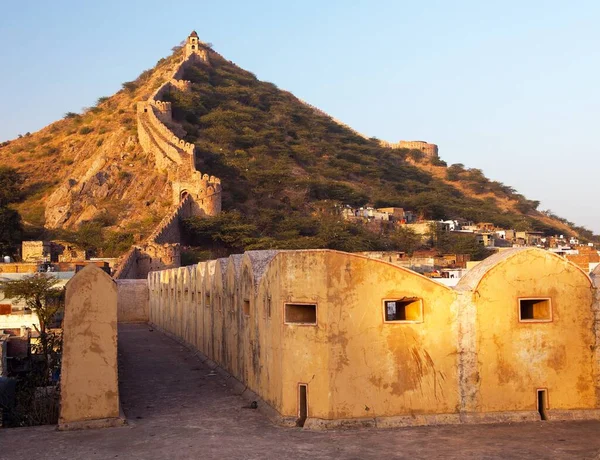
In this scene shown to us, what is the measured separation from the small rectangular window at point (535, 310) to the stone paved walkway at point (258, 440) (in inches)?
58.1

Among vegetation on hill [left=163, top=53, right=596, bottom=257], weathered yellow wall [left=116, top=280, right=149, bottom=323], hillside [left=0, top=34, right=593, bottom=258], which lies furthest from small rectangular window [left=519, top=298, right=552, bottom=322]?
vegetation on hill [left=163, top=53, right=596, bottom=257]

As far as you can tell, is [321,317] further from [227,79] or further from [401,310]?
[227,79]

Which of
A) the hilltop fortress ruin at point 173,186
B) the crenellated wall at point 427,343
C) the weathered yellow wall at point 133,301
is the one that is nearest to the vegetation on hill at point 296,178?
the hilltop fortress ruin at point 173,186

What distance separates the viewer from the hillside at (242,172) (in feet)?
192

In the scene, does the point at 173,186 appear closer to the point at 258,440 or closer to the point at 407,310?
the point at 407,310

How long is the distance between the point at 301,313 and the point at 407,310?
1515 millimetres

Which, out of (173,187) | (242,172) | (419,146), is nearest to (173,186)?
(173,187)

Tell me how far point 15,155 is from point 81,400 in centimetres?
7176

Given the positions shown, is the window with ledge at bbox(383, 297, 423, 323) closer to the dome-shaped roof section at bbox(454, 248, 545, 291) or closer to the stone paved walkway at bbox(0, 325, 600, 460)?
the dome-shaped roof section at bbox(454, 248, 545, 291)

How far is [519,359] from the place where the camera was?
1191cm

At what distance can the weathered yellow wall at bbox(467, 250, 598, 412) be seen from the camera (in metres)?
11.9

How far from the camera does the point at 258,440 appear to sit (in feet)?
35.3

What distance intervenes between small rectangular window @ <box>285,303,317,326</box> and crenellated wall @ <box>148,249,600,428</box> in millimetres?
24

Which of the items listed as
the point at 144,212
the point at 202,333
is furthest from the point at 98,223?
the point at 202,333
